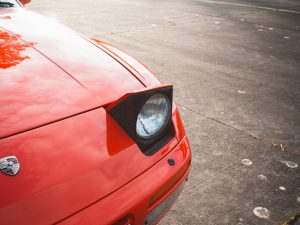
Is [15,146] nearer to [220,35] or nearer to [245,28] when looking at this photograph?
[220,35]

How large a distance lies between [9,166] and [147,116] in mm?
635

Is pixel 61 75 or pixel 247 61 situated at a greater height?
pixel 61 75

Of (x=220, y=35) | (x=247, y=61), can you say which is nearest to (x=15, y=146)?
(x=247, y=61)

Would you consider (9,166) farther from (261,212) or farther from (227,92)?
(227,92)

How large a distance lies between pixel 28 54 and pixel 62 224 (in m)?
0.97

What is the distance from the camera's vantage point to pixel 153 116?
4.93 feet

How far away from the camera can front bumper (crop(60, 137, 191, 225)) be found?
1.11 m

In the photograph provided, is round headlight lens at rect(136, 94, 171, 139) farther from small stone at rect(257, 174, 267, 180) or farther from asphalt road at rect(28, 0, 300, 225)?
small stone at rect(257, 174, 267, 180)

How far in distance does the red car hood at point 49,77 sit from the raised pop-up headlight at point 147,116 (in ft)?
0.35

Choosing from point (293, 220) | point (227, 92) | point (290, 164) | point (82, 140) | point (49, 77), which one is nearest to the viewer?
point (82, 140)

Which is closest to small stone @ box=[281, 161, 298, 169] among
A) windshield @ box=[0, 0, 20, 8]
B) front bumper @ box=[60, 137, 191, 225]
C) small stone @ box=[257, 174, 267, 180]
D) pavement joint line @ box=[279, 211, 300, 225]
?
→ small stone @ box=[257, 174, 267, 180]

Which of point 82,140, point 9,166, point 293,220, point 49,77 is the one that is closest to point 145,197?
point 82,140

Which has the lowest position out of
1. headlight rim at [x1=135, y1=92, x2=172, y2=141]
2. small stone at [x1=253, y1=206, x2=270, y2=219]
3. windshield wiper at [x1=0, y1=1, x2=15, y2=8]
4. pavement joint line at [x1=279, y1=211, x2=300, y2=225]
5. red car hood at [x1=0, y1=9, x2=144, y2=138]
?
pavement joint line at [x1=279, y1=211, x2=300, y2=225]

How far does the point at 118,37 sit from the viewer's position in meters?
6.01
